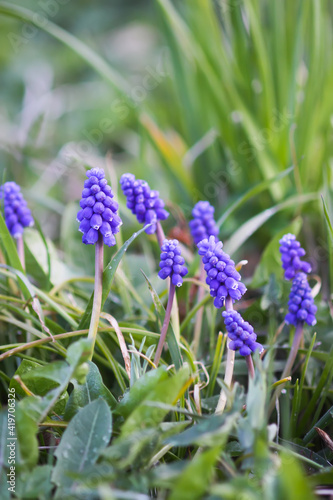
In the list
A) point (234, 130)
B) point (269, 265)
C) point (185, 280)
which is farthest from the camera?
point (234, 130)

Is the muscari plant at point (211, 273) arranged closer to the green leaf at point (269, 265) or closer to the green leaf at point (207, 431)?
the green leaf at point (207, 431)

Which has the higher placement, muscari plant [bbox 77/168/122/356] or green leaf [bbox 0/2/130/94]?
green leaf [bbox 0/2/130/94]

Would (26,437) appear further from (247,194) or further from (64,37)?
(64,37)

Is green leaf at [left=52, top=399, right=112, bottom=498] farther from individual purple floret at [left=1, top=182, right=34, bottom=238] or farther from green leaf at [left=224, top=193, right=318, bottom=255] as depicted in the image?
green leaf at [left=224, top=193, right=318, bottom=255]

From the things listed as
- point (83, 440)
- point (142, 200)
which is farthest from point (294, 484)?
point (142, 200)

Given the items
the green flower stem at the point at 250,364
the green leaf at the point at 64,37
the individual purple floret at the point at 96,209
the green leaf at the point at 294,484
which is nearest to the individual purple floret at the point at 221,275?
the green flower stem at the point at 250,364

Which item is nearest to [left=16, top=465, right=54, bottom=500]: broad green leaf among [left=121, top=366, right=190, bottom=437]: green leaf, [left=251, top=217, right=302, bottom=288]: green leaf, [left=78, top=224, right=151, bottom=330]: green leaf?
[left=121, top=366, right=190, bottom=437]: green leaf
